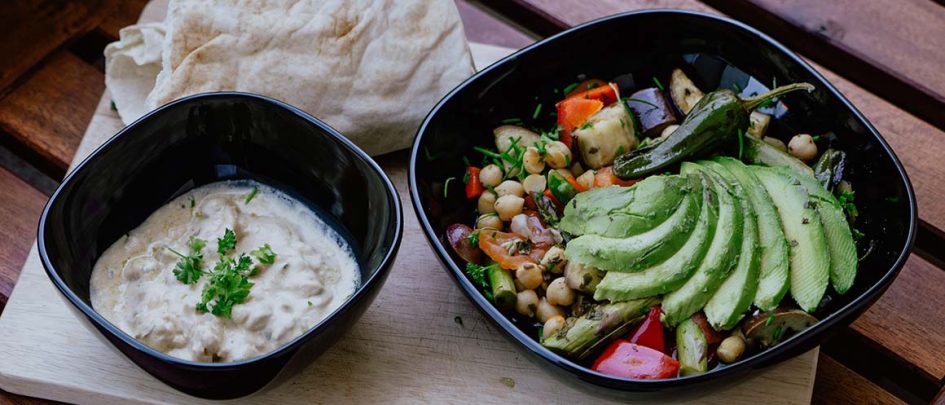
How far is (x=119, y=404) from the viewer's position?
2.66 m

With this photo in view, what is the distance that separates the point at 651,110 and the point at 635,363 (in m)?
0.88

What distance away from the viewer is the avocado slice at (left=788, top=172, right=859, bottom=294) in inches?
104

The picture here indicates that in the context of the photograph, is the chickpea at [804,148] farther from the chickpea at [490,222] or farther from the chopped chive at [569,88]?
the chickpea at [490,222]

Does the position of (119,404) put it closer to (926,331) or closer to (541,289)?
(541,289)

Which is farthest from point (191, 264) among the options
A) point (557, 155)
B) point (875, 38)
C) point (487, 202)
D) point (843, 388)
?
point (875, 38)

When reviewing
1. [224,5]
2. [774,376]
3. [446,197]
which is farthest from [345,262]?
[774,376]

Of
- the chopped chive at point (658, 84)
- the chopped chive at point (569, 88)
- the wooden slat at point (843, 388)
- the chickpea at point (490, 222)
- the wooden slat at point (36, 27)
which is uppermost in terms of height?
the chopped chive at point (658, 84)

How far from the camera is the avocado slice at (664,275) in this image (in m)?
2.53

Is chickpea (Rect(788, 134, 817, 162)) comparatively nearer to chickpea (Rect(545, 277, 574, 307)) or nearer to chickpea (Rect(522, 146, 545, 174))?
chickpea (Rect(522, 146, 545, 174))

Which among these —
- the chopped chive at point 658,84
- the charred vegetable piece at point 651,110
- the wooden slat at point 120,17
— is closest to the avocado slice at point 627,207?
the charred vegetable piece at point 651,110

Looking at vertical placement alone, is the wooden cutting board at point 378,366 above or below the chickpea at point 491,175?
below

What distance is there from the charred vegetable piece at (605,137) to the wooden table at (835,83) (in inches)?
31.9

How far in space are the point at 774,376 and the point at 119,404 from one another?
5.71 ft

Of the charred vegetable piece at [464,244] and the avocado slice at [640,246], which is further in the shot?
the charred vegetable piece at [464,244]
